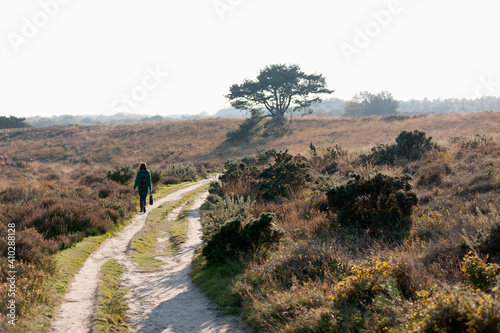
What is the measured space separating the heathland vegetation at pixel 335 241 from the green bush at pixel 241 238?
0.09 feet

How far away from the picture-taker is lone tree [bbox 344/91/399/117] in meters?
111

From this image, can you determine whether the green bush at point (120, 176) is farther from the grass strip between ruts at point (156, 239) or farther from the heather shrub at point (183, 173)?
the heather shrub at point (183, 173)

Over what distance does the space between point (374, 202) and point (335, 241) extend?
2280mm

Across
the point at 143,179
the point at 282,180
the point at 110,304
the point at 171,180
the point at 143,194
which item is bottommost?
the point at 171,180

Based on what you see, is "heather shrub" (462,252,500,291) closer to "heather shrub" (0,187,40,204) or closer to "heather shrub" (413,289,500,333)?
"heather shrub" (413,289,500,333)

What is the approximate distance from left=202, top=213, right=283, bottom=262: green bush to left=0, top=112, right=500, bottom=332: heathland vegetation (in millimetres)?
28

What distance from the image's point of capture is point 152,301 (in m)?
7.21

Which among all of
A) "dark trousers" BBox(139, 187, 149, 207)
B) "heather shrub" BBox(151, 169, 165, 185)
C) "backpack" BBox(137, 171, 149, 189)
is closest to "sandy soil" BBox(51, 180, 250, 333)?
"backpack" BBox(137, 171, 149, 189)

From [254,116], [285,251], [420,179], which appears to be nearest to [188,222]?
[285,251]

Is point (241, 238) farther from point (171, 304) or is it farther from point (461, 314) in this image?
point (461, 314)

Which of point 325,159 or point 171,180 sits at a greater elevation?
point 325,159

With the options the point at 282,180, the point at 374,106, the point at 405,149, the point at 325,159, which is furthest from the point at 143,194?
the point at 374,106

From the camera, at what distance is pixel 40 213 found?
11016 millimetres

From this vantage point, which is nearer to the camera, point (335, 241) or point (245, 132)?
point (335, 241)
